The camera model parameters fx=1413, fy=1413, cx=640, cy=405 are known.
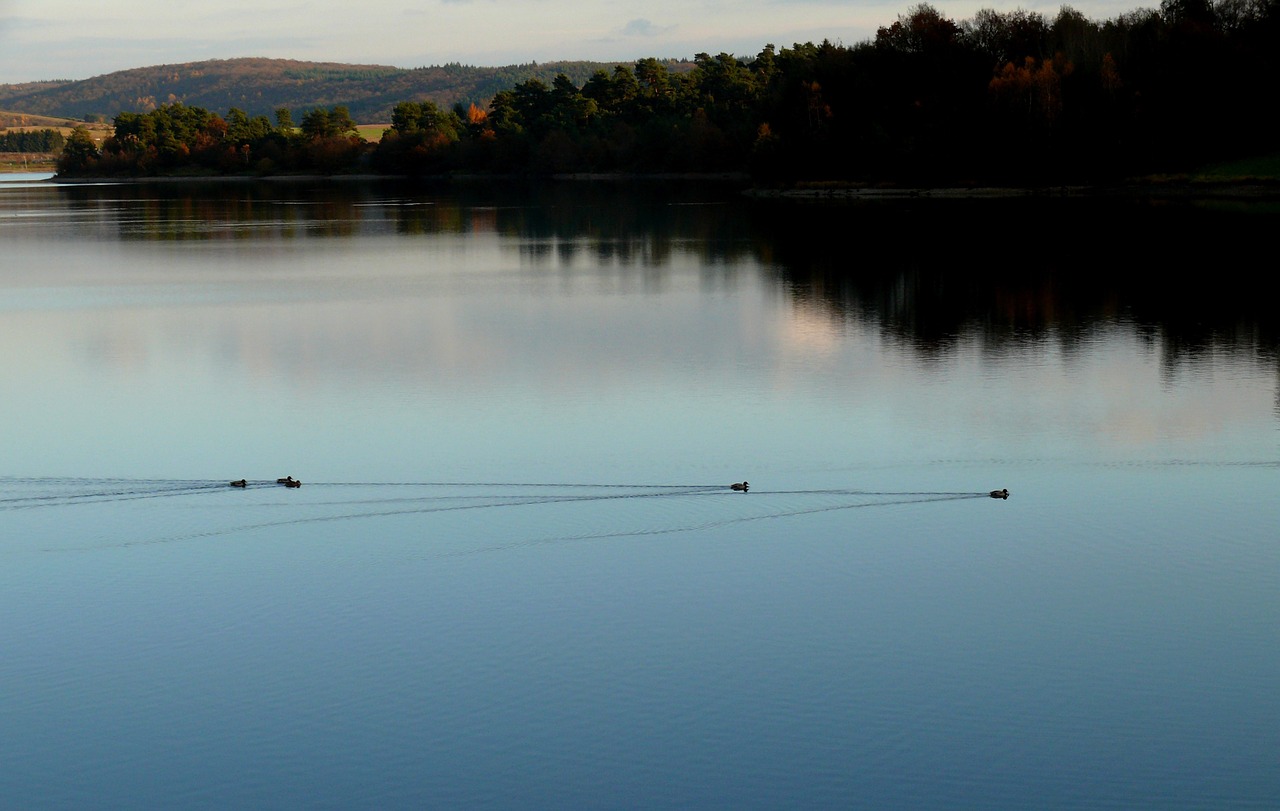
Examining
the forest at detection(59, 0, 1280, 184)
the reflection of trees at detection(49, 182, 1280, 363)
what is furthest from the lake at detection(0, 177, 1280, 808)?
the forest at detection(59, 0, 1280, 184)

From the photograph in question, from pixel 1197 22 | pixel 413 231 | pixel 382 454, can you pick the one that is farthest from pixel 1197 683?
pixel 1197 22

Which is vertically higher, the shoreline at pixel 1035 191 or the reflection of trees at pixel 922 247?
the shoreline at pixel 1035 191

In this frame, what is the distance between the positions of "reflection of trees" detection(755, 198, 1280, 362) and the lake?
32 cm

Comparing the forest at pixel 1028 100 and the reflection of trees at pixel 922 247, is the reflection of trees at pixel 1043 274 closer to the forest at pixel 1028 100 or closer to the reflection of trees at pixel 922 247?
the reflection of trees at pixel 922 247

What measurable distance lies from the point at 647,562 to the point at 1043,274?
22.9 metres

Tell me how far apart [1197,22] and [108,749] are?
7561cm

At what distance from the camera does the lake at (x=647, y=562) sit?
749cm

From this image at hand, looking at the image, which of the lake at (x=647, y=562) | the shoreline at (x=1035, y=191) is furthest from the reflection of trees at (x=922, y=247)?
the shoreline at (x=1035, y=191)

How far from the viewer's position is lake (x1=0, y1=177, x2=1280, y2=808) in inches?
295

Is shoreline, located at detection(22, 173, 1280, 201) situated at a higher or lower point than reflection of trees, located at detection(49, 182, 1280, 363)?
higher

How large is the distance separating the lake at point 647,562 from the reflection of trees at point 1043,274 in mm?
320

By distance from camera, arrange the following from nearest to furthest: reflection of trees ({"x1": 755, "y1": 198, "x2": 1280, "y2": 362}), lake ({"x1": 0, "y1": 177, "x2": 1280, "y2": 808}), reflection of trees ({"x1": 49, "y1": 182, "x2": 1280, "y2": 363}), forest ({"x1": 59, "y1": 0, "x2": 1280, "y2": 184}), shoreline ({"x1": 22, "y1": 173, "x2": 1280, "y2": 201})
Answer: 1. lake ({"x1": 0, "y1": 177, "x2": 1280, "y2": 808})
2. reflection of trees ({"x1": 755, "y1": 198, "x2": 1280, "y2": 362})
3. reflection of trees ({"x1": 49, "y1": 182, "x2": 1280, "y2": 363})
4. shoreline ({"x1": 22, "y1": 173, "x2": 1280, "y2": 201})
5. forest ({"x1": 59, "y1": 0, "x2": 1280, "y2": 184})

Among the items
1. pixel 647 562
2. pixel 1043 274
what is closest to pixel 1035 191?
pixel 1043 274

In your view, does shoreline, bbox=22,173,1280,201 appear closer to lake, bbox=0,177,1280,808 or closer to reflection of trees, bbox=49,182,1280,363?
reflection of trees, bbox=49,182,1280,363
